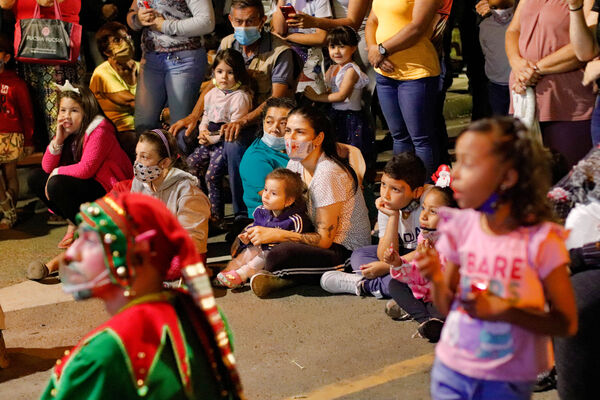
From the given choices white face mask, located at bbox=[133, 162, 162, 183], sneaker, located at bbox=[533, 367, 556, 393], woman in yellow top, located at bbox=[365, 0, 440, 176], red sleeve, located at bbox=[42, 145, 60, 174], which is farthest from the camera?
red sleeve, located at bbox=[42, 145, 60, 174]

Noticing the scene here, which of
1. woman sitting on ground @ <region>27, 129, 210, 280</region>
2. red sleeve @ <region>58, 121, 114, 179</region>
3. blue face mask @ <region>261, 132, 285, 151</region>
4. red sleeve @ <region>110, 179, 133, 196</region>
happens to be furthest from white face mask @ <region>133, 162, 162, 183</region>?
blue face mask @ <region>261, 132, 285, 151</region>

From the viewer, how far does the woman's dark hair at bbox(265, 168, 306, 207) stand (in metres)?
5.59

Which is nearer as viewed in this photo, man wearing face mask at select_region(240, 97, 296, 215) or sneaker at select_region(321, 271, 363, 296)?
sneaker at select_region(321, 271, 363, 296)

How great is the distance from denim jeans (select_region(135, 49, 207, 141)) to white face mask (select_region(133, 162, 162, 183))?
1444mm

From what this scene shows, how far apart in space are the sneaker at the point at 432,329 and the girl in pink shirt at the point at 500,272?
6.11 feet

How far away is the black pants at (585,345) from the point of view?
3.42 meters

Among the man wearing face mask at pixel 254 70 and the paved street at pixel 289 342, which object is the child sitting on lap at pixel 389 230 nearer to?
the paved street at pixel 289 342

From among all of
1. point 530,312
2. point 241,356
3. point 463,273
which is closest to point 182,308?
point 463,273

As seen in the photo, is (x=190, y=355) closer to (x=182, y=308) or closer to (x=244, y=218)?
(x=182, y=308)

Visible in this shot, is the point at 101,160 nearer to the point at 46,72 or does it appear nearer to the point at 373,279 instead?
the point at 46,72

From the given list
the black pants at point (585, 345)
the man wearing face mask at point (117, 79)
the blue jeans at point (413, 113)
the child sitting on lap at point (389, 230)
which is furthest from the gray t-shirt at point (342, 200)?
the man wearing face mask at point (117, 79)

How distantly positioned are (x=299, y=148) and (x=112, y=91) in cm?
281

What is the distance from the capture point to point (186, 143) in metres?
7.20

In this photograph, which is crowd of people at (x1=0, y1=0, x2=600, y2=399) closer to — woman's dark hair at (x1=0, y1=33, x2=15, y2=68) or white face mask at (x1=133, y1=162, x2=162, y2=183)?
white face mask at (x1=133, y1=162, x2=162, y2=183)
